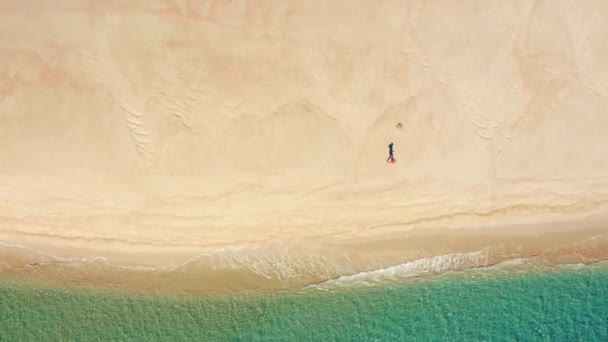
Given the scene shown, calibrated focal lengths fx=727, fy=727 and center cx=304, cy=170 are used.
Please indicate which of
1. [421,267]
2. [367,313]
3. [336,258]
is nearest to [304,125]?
[336,258]

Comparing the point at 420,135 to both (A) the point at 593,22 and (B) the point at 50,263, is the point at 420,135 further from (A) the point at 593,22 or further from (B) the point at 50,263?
(B) the point at 50,263

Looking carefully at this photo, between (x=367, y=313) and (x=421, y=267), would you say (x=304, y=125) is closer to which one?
(x=421, y=267)

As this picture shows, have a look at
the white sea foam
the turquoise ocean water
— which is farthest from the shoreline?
the turquoise ocean water

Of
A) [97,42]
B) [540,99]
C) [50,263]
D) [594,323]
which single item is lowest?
[594,323]

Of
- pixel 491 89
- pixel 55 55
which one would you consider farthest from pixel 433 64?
pixel 55 55

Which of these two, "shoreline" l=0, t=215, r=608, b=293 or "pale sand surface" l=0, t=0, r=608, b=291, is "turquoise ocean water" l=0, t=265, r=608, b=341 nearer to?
"shoreline" l=0, t=215, r=608, b=293

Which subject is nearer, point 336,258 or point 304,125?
point 304,125
